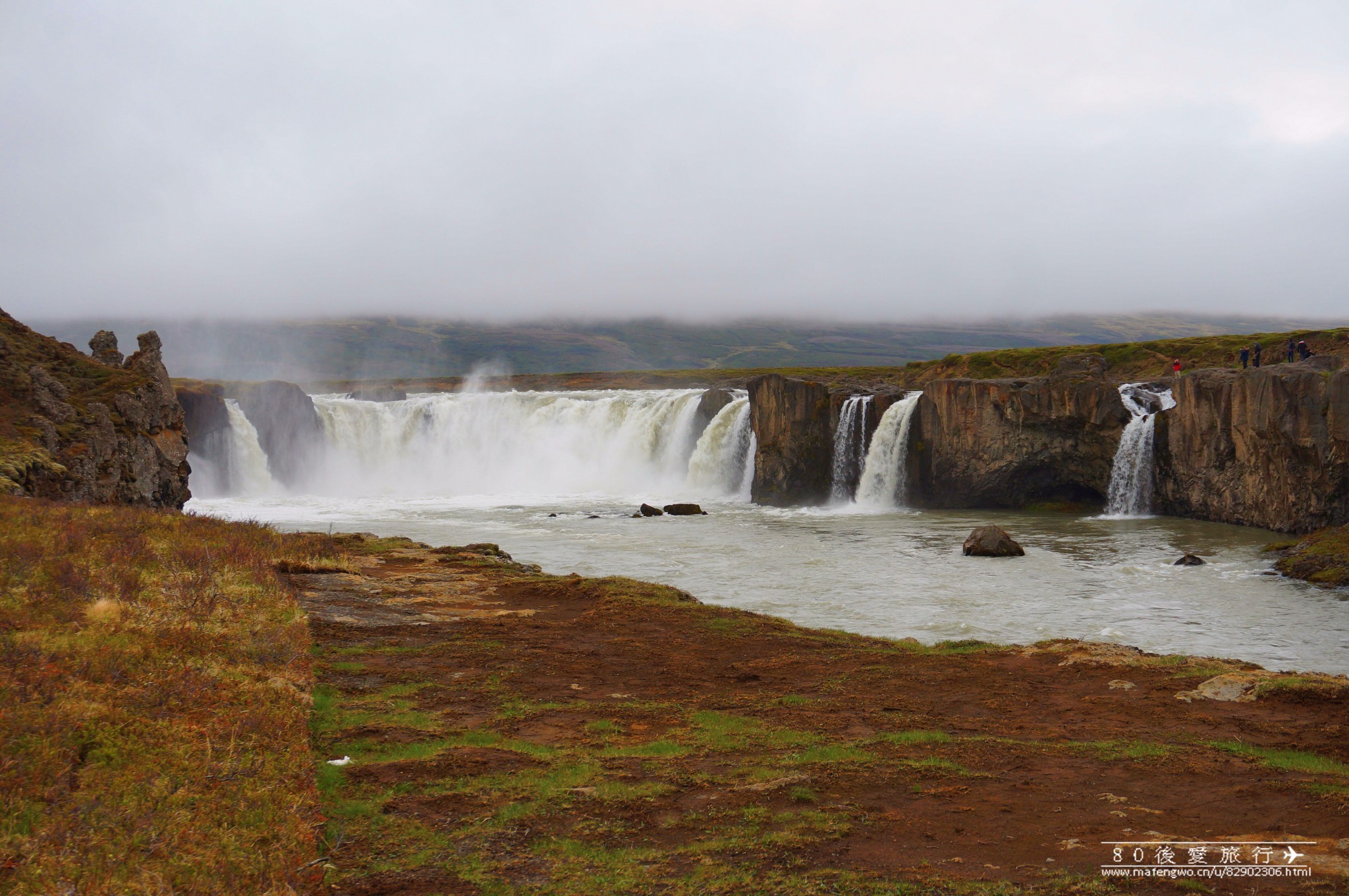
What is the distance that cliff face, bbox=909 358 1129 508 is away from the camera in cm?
4606

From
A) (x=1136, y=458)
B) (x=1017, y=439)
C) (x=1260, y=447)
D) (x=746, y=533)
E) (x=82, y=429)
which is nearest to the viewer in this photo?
(x=82, y=429)

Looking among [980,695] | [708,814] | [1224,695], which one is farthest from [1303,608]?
[708,814]

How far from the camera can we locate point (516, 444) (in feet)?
224

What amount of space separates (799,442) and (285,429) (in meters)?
38.6

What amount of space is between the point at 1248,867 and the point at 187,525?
774 inches

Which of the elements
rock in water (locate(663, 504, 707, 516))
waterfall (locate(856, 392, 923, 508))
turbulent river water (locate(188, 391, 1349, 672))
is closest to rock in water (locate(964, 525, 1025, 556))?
turbulent river water (locate(188, 391, 1349, 672))

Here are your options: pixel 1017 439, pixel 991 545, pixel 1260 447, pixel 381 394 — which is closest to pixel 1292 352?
pixel 1260 447

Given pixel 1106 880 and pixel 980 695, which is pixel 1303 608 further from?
pixel 1106 880

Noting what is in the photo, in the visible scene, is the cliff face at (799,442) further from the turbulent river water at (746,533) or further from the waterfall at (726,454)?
the waterfall at (726,454)

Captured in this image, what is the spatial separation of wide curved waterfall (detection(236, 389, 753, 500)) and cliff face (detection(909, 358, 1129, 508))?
14.3 metres

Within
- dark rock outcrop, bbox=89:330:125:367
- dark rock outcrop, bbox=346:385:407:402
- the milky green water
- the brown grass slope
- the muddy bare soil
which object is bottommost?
the milky green water

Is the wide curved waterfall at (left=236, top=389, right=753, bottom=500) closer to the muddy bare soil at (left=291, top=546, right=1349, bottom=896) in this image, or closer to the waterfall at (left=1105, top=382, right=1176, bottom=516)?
the waterfall at (left=1105, top=382, right=1176, bottom=516)

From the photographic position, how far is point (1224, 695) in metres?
12.4

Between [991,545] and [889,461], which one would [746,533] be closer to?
[991,545]
